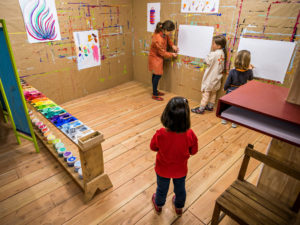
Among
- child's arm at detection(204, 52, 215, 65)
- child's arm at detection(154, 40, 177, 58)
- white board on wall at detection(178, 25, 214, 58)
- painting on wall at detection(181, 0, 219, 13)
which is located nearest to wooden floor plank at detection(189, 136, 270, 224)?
child's arm at detection(204, 52, 215, 65)

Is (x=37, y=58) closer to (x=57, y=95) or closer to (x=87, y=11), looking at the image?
(x=57, y=95)

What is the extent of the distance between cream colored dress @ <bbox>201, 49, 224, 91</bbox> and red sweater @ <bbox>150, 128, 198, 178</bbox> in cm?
175

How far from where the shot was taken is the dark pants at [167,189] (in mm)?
1411

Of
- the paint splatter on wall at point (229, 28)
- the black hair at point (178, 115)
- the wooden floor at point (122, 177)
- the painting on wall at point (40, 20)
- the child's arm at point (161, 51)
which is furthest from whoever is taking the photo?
the child's arm at point (161, 51)

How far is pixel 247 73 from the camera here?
2.49 m

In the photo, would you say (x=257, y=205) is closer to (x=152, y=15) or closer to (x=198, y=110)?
(x=198, y=110)

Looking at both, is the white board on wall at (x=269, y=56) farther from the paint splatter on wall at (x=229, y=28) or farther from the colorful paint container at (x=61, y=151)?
the colorful paint container at (x=61, y=151)

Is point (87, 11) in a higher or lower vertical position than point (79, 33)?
higher

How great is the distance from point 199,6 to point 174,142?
2.35 meters

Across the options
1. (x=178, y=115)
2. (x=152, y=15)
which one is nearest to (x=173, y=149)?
(x=178, y=115)

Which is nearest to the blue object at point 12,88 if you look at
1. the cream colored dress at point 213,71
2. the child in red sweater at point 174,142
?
the child in red sweater at point 174,142

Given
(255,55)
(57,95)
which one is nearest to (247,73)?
(255,55)

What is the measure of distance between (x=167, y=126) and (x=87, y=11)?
2.74 m

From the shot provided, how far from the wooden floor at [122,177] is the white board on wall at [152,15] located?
62.5 inches
